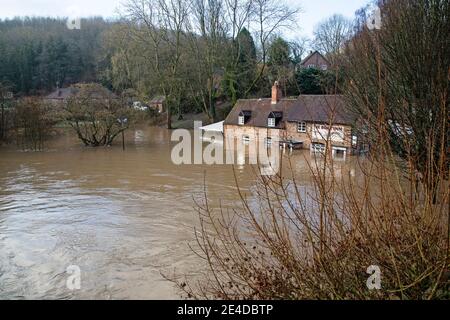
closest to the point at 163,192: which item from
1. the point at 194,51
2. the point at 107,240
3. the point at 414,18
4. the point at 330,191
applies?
the point at 107,240

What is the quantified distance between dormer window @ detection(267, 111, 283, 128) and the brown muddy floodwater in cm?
863

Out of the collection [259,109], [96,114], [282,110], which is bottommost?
[96,114]

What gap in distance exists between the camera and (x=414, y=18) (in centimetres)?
1077

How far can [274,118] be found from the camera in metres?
28.6

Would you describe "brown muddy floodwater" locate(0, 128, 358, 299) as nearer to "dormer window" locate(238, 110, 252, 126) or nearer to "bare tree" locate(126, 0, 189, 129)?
"dormer window" locate(238, 110, 252, 126)

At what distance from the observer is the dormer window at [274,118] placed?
2862 cm

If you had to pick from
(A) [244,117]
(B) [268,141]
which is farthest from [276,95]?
(B) [268,141]

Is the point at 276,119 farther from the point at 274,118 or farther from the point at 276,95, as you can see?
the point at 276,95

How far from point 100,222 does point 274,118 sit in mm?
18759

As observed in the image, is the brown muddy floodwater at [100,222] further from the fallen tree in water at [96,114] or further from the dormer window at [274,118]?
the dormer window at [274,118]

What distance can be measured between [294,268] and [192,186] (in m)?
12.7

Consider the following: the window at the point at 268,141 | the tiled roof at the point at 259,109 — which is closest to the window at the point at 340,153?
the tiled roof at the point at 259,109

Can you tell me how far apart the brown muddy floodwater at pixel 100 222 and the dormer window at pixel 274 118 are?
8629mm

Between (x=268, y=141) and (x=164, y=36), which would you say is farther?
(x=164, y=36)
